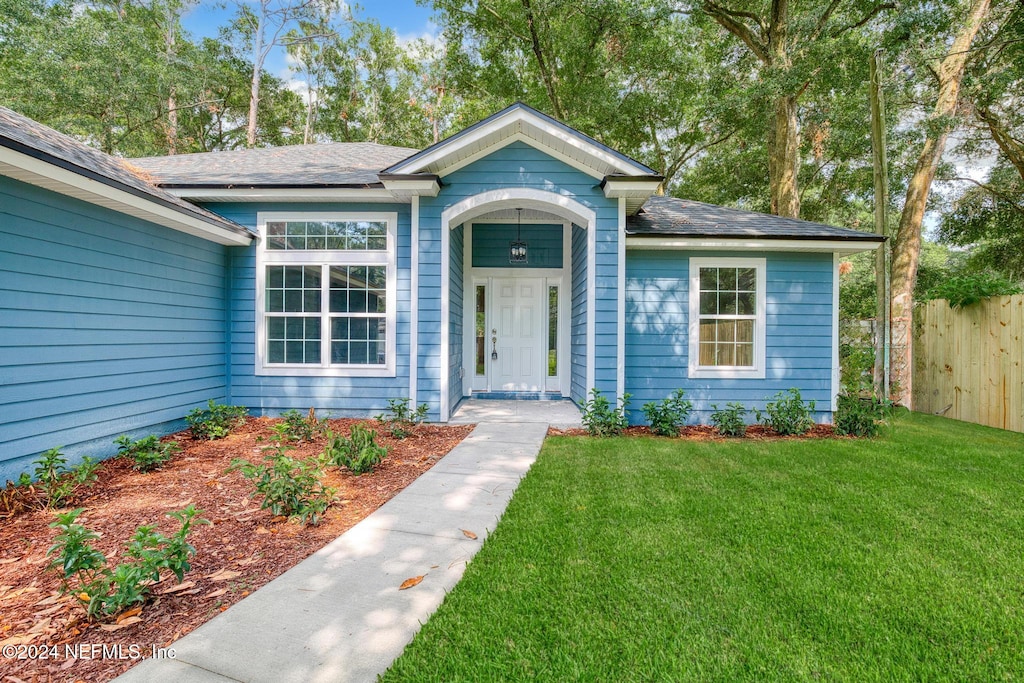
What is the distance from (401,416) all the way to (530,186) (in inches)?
139

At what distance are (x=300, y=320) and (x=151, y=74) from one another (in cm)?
1469

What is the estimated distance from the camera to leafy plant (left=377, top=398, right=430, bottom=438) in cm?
567

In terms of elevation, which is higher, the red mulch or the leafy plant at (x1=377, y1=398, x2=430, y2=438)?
the leafy plant at (x1=377, y1=398, x2=430, y2=438)

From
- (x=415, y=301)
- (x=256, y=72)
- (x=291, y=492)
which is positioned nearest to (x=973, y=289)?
(x=415, y=301)

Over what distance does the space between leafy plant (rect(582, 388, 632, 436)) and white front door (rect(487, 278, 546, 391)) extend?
2.72 m

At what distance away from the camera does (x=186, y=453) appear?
4793mm

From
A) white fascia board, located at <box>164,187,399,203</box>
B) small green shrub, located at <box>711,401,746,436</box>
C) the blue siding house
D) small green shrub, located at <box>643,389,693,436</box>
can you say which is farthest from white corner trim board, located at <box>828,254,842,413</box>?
white fascia board, located at <box>164,187,399,203</box>

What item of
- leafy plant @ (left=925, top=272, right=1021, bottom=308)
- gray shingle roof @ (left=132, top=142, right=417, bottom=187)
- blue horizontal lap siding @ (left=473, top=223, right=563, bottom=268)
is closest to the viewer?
gray shingle roof @ (left=132, top=142, right=417, bottom=187)

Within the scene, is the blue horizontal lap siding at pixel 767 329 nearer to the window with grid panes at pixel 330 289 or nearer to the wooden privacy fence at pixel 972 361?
the wooden privacy fence at pixel 972 361

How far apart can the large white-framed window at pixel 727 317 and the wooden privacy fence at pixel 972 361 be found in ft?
11.1

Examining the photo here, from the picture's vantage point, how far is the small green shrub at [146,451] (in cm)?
418

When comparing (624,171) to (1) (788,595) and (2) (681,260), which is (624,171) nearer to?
(2) (681,260)

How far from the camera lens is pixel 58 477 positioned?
12.2 feet

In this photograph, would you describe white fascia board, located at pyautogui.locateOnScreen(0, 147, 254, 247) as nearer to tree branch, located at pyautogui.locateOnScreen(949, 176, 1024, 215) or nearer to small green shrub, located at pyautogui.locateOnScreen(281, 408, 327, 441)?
small green shrub, located at pyautogui.locateOnScreen(281, 408, 327, 441)
